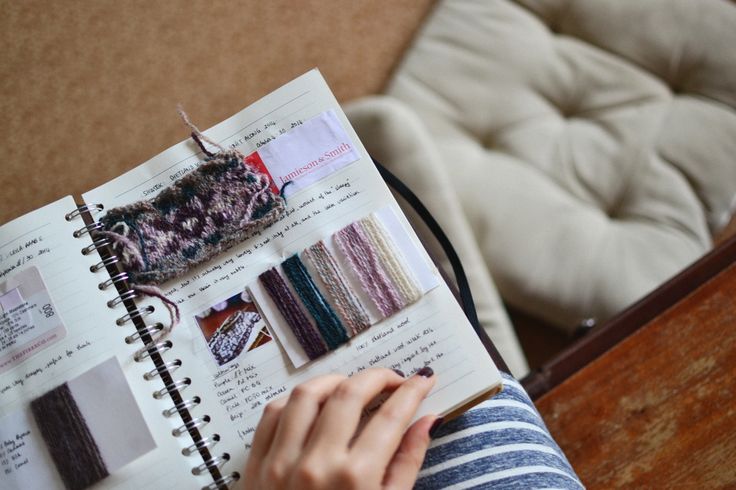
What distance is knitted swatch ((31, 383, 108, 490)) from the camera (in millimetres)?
516

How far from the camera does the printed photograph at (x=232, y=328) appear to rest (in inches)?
21.1

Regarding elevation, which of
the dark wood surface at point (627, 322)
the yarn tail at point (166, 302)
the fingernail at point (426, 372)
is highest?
the yarn tail at point (166, 302)

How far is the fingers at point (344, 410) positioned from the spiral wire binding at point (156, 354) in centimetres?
13

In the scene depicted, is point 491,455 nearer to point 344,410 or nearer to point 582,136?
point 344,410

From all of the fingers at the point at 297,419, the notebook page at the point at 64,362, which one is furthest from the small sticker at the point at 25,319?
the fingers at the point at 297,419

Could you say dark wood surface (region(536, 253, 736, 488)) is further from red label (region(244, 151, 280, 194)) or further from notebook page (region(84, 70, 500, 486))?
red label (region(244, 151, 280, 194))

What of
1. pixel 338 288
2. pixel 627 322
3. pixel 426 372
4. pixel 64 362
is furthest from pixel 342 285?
pixel 627 322

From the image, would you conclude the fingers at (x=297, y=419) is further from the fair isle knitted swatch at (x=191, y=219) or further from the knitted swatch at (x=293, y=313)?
the fair isle knitted swatch at (x=191, y=219)

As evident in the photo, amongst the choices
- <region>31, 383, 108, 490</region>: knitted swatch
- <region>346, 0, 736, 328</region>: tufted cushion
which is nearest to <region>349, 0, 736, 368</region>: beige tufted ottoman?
<region>346, 0, 736, 328</region>: tufted cushion

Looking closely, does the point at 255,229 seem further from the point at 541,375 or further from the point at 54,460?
the point at 541,375

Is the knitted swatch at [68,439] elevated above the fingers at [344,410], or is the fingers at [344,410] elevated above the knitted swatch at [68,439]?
the knitted swatch at [68,439]

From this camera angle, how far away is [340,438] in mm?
434

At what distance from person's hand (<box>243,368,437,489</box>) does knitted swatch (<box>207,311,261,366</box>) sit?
8 centimetres

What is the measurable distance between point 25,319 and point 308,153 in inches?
11.8
